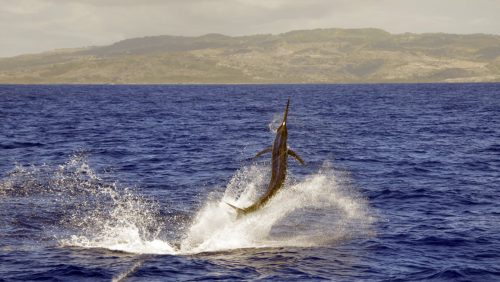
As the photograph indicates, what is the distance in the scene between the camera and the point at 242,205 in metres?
31.3

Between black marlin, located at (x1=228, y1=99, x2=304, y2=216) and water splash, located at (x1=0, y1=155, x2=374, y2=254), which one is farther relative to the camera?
water splash, located at (x1=0, y1=155, x2=374, y2=254)

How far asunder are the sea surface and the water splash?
0.08 meters

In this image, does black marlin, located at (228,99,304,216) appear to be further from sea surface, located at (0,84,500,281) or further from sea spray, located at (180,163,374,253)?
sea surface, located at (0,84,500,281)

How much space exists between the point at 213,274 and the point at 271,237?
18.1ft

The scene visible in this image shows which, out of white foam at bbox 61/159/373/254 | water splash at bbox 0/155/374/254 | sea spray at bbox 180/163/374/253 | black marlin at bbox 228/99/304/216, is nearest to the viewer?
black marlin at bbox 228/99/304/216

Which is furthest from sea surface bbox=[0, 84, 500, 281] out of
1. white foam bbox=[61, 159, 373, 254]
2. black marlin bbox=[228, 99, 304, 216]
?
black marlin bbox=[228, 99, 304, 216]

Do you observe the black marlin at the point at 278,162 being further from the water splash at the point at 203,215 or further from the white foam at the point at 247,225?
the water splash at the point at 203,215

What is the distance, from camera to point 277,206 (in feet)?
99.1

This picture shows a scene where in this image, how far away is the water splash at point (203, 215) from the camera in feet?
83.3

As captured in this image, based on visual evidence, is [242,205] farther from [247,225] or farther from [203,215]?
[247,225]

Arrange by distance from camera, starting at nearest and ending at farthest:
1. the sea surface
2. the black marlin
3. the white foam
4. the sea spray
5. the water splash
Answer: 1. the sea surface
2. the black marlin
3. the white foam
4. the water splash
5. the sea spray

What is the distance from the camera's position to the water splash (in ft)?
83.3

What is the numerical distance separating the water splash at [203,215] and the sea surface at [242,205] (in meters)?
0.08

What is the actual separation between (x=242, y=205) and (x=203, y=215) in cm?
266
